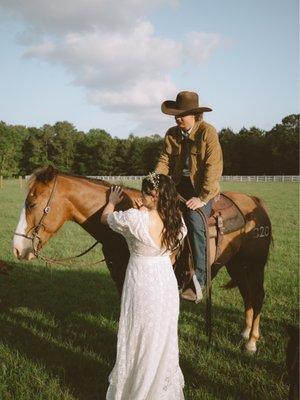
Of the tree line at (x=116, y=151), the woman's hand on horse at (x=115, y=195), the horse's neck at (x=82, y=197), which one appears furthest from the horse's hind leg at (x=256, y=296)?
the tree line at (x=116, y=151)

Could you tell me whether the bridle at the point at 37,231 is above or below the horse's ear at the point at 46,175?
below

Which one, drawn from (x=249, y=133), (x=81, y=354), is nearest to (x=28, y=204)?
(x=81, y=354)

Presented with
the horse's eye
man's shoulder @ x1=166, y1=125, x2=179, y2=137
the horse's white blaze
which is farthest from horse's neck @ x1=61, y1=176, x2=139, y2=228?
man's shoulder @ x1=166, y1=125, x2=179, y2=137

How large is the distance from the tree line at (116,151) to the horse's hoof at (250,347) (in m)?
75.6

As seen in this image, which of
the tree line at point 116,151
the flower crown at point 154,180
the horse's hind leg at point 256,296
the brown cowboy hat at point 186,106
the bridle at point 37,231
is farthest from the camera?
the tree line at point 116,151

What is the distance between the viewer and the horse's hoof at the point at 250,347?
5.45m

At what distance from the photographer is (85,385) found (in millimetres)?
4566

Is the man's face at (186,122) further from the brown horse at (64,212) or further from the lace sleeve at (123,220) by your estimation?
the lace sleeve at (123,220)

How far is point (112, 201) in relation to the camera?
4629mm

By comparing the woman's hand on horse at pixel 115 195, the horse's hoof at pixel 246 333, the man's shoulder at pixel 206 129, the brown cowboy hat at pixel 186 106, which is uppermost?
the brown cowboy hat at pixel 186 106

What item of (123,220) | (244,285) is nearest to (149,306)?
(123,220)

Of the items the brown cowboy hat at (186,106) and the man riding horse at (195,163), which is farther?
the brown cowboy hat at (186,106)

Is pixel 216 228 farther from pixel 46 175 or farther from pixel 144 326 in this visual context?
pixel 46 175

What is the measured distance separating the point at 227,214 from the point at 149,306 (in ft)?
8.05
